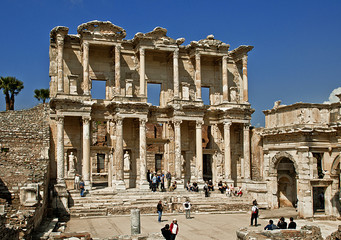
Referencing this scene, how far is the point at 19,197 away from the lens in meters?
16.6

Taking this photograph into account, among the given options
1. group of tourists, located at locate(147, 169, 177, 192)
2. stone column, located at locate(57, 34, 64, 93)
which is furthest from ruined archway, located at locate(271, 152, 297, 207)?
stone column, located at locate(57, 34, 64, 93)

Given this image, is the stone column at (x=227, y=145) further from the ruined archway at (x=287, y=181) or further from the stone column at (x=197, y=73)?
the ruined archway at (x=287, y=181)

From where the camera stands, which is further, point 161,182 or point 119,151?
point 161,182

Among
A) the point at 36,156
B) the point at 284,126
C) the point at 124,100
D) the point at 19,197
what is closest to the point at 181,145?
the point at 124,100

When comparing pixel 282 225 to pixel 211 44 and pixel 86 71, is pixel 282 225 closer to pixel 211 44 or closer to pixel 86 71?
pixel 86 71

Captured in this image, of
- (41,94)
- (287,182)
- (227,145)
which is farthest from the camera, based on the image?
(41,94)

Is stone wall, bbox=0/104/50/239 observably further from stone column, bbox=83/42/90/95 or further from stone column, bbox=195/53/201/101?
stone column, bbox=195/53/201/101

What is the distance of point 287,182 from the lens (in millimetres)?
26250

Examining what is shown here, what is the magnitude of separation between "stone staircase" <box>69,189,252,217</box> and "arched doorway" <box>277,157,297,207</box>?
2267 mm

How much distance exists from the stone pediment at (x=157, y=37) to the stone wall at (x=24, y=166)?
8.52 meters

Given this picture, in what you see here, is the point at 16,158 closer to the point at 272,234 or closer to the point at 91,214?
the point at 91,214

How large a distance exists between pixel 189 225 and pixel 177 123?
31.8 ft

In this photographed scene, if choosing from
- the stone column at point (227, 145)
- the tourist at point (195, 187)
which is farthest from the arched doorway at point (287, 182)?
the tourist at point (195, 187)

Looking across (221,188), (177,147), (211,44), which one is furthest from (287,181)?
(211,44)
